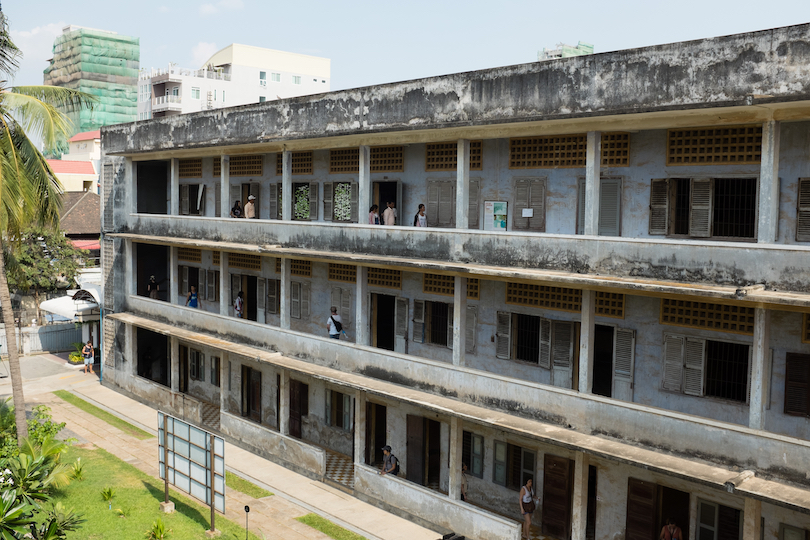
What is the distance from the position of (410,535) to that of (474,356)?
4172mm

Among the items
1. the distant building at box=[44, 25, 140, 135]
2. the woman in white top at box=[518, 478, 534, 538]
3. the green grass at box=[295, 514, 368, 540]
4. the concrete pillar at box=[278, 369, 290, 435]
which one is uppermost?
the distant building at box=[44, 25, 140, 135]

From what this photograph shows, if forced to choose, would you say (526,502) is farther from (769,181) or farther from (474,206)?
(769,181)

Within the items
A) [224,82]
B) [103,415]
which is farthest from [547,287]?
[224,82]

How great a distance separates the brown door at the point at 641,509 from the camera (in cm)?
1399

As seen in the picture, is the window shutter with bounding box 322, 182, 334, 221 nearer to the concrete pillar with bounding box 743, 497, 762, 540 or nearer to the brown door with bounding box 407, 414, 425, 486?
the brown door with bounding box 407, 414, 425, 486

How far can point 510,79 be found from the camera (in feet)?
46.5

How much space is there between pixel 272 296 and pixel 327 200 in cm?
405

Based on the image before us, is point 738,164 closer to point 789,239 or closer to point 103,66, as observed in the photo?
point 789,239

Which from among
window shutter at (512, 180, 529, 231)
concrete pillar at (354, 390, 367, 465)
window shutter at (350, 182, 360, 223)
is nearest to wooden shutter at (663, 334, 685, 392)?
window shutter at (512, 180, 529, 231)

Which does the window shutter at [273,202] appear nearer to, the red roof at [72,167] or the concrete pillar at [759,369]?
the concrete pillar at [759,369]

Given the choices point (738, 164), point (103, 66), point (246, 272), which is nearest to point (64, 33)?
point (103, 66)

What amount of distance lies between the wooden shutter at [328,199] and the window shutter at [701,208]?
10.2 m

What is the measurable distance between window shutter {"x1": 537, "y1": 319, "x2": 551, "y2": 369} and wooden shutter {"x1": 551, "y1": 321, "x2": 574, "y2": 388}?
126mm

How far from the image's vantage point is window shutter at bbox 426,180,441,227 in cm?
1786
